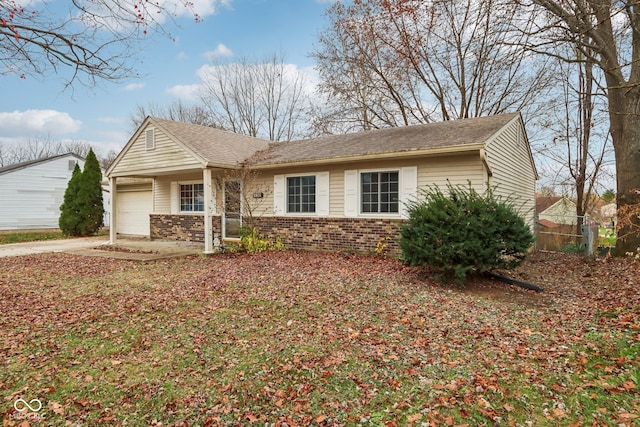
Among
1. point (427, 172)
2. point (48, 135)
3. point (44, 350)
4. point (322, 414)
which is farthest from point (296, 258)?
point (48, 135)

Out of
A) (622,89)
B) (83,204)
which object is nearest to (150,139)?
(83,204)

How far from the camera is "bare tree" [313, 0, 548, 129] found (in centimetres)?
1680

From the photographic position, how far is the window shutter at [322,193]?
1075 cm

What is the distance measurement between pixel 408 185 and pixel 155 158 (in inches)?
333

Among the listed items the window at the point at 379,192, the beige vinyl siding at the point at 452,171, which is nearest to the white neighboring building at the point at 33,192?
the window at the point at 379,192

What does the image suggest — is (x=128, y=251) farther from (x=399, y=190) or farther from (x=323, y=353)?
(x=323, y=353)

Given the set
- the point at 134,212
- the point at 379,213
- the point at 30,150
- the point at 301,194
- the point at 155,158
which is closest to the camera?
the point at 379,213

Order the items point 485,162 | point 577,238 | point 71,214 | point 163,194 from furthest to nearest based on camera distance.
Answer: point 71,214
point 577,238
point 163,194
point 485,162

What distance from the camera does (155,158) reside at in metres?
12.3

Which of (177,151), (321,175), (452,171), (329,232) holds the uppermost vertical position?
(177,151)

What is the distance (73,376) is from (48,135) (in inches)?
1825

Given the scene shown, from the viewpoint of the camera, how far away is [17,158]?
3947 centimetres

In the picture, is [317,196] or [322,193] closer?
[322,193]

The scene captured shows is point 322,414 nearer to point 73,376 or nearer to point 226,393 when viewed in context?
point 226,393
